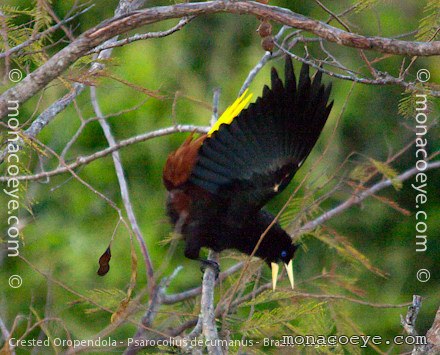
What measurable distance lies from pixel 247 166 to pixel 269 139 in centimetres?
13

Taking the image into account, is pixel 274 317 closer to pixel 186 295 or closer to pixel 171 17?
pixel 186 295

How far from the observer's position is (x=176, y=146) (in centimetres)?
457

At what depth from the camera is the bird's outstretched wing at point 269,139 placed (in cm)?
259

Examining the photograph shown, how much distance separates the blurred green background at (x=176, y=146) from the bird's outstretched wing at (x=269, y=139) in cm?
133

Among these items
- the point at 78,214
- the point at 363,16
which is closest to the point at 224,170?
the point at 78,214

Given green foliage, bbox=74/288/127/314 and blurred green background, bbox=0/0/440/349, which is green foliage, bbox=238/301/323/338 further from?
blurred green background, bbox=0/0/440/349

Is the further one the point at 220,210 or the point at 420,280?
the point at 420,280

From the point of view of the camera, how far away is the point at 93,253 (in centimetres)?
426

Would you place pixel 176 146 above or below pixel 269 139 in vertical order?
below

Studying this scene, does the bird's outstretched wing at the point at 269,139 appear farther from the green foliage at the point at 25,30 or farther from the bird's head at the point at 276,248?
the green foliage at the point at 25,30

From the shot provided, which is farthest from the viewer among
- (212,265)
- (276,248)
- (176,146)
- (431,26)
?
(176,146)

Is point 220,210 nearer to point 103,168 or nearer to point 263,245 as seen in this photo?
point 263,245

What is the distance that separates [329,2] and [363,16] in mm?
262

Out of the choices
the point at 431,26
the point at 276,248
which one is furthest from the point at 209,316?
the point at 431,26
